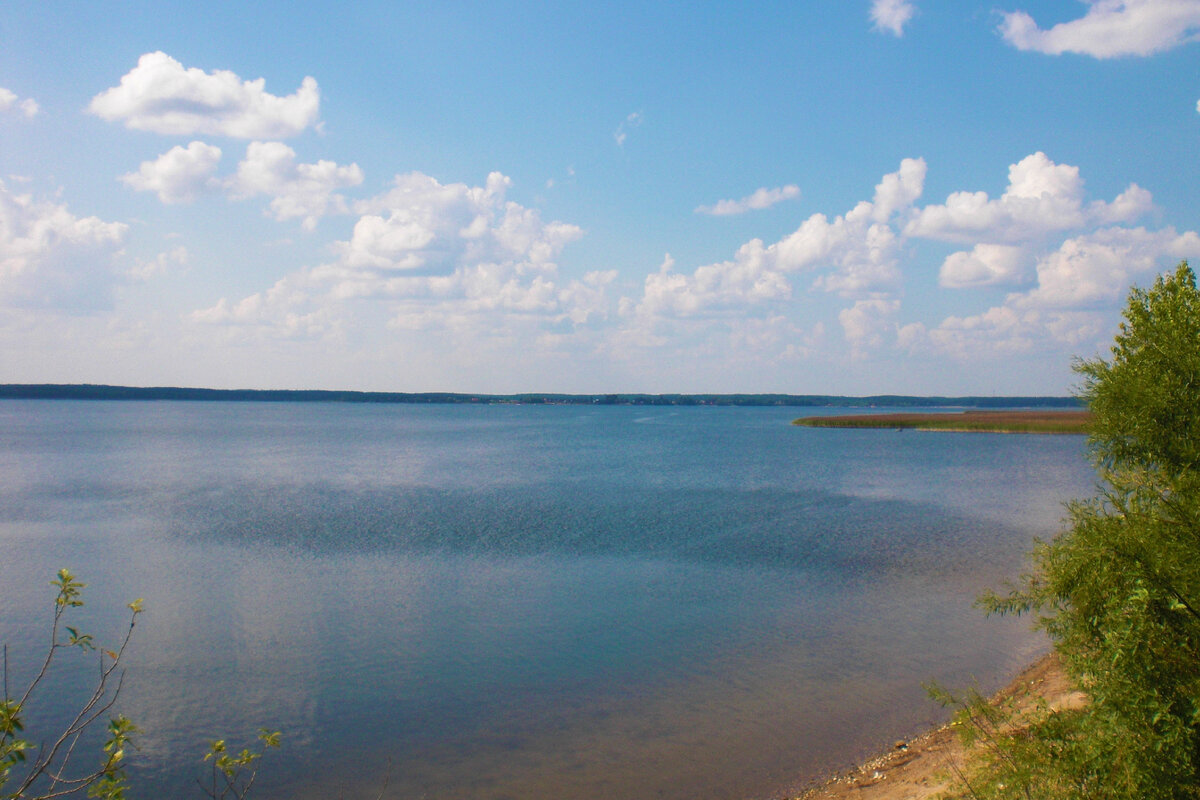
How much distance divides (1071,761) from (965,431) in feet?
315

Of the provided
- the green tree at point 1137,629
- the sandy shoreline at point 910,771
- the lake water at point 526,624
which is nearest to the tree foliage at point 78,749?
the lake water at point 526,624

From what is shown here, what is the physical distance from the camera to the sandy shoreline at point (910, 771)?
29.7 feet

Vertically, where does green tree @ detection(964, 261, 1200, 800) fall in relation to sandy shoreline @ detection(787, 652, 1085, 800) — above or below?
above

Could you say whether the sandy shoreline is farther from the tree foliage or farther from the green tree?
the tree foliage

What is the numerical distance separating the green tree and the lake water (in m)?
3.27

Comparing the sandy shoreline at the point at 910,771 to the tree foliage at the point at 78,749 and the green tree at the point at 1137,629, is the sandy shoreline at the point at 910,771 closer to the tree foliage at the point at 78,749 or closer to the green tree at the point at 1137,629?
the green tree at the point at 1137,629

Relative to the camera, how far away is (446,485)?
41281 mm

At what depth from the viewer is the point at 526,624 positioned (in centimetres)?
1667

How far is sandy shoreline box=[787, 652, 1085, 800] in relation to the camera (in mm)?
9047

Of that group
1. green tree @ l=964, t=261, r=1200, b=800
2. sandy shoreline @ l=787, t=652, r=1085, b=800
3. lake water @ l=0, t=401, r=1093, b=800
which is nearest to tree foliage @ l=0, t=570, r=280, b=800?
lake water @ l=0, t=401, r=1093, b=800

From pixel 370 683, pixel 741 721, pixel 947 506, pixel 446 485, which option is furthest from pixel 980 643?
pixel 446 485

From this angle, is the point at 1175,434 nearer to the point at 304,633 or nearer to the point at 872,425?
the point at 304,633

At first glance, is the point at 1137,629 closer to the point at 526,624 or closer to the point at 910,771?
the point at 910,771

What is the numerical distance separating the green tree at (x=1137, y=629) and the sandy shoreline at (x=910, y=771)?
725 mm
